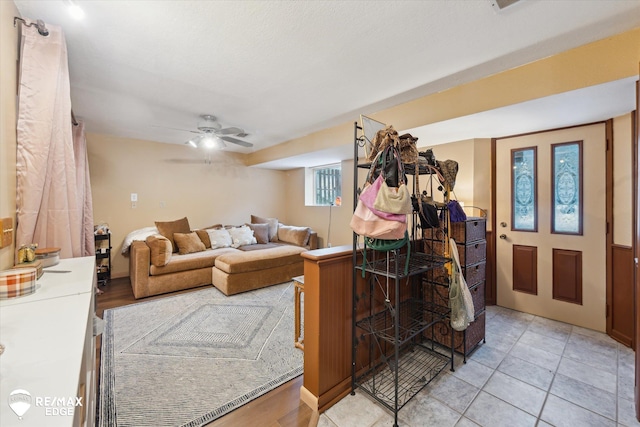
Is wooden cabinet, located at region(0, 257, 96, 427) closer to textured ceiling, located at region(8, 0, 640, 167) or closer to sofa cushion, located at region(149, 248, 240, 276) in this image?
textured ceiling, located at region(8, 0, 640, 167)

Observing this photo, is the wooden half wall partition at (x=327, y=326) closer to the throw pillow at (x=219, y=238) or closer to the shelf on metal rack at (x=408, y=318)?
the shelf on metal rack at (x=408, y=318)

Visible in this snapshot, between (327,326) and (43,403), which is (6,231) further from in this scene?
(327,326)

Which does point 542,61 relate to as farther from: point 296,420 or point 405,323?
point 296,420

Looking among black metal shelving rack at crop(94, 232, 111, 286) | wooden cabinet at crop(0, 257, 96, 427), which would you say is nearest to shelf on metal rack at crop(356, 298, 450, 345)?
wooden cabinet at crop(0, 257, 96, 427)

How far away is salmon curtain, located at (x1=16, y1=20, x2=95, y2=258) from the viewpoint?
1.50m

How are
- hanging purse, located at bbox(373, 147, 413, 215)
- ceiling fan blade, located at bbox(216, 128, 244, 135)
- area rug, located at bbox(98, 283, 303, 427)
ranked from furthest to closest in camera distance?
1. ceiling fan blade, located at bbox(216, 128, 244, 135)
2. area rug, located at bbox(98, 283, 303, 427)
3. hanging purse, located at bbox(373, 147, 413, 215)

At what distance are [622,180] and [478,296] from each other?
5.66ft

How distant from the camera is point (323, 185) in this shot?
5734 mm

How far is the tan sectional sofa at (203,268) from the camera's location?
11.4 feet

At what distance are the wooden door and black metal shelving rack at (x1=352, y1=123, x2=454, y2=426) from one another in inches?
61.3

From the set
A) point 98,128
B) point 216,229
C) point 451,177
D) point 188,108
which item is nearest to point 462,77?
point 451,177

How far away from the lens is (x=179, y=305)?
3189 mm

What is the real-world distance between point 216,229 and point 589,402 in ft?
16.3

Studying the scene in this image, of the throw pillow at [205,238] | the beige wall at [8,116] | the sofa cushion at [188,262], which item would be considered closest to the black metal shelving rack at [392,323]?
the beige wall at [8,116]
